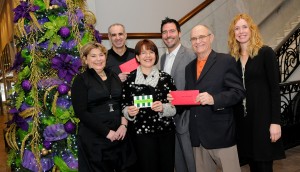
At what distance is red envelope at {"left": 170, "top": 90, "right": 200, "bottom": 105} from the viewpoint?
7.66ft

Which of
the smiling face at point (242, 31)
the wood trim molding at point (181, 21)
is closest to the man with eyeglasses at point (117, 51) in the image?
the wood trim molding at point (181, 21)

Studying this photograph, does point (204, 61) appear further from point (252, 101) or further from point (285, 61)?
point (285, 61)

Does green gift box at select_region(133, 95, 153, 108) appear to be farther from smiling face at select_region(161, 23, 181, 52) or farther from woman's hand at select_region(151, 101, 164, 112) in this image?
smiling face at select_region(161, 23, 181, 52)

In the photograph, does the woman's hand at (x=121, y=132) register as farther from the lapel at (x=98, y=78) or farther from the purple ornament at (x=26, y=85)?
the purple ornament at (x=26, y=85)

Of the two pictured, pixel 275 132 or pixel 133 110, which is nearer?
pixel 275 132

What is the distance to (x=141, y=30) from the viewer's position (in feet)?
15.5

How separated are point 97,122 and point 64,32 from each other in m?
1.03

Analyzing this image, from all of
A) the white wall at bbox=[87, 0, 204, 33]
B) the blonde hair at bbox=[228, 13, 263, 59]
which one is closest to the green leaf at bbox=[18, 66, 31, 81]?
the white wall at bbox=[87, 0, 204, 33]

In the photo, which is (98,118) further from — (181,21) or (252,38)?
(181,21)

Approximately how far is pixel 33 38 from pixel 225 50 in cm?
367

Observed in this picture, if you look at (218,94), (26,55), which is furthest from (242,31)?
(26,55)

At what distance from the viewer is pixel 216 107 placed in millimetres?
2312

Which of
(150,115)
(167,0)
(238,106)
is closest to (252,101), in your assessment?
(238,106)

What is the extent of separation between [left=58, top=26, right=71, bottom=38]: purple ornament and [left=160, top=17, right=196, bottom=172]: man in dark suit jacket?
3.03 ft
